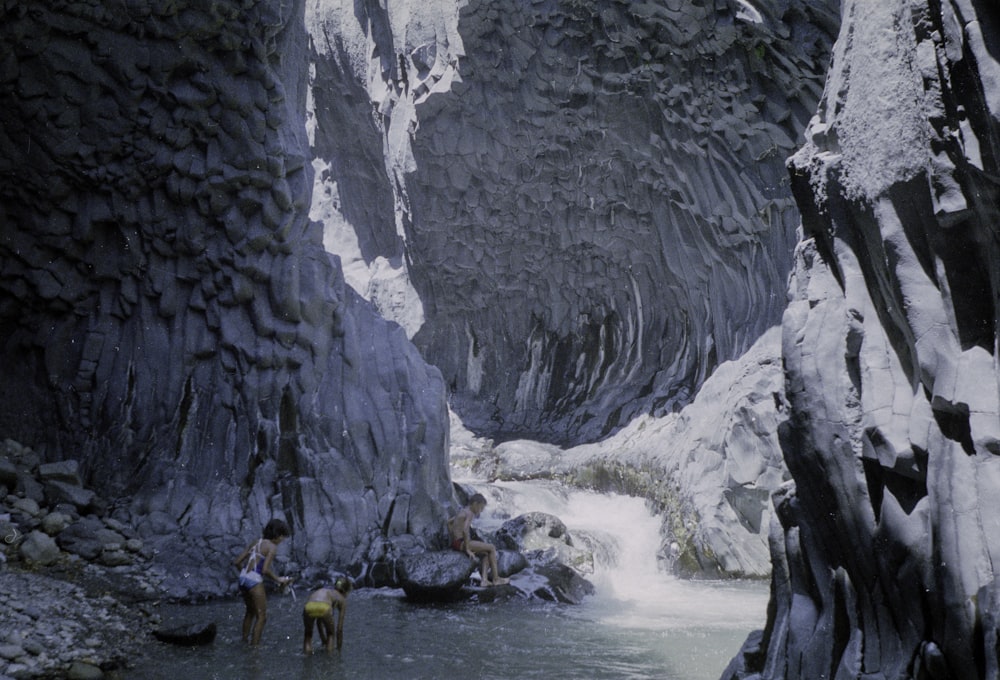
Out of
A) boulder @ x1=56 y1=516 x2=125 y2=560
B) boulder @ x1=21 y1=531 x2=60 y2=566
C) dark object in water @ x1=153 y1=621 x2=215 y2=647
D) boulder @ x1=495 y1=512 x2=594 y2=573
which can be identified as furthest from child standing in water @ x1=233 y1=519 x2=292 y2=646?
boulder @ x1=495 y1=512 x2=594 y2=573

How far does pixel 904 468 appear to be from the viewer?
4652 mm

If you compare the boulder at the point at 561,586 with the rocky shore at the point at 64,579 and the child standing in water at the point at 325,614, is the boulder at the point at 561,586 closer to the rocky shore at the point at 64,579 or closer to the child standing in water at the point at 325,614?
the child standing in water at the point at 325,614

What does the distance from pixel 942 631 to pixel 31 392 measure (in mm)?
12119

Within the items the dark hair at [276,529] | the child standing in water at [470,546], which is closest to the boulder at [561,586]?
the child standing in water at [470,546]

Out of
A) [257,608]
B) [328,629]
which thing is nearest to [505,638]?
[328,629]

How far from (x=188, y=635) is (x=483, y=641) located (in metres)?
2.64

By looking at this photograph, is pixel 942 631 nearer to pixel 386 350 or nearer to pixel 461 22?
pixel 386 350

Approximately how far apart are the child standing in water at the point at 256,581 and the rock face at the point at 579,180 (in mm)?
11554

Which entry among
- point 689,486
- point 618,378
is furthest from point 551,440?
point 689,486

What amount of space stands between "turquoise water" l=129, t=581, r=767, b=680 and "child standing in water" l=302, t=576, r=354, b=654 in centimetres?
13

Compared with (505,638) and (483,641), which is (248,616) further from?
(505,638)

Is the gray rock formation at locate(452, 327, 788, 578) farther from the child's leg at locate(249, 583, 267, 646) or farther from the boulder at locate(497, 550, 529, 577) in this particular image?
the child's leg at locate(249, 583, 267, 646)

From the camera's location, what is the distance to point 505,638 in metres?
8.77

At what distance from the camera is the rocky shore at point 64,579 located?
6.87 metres
